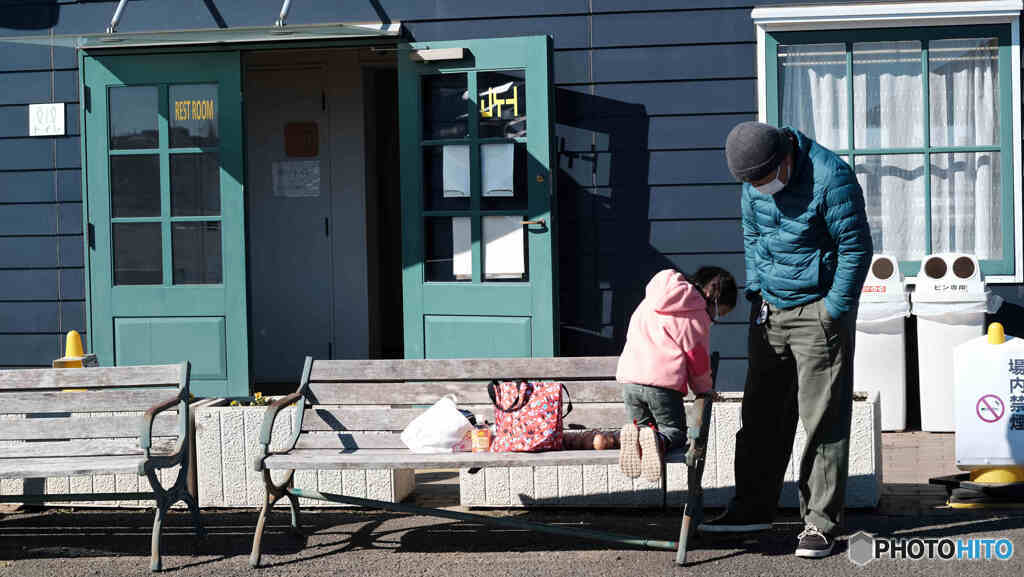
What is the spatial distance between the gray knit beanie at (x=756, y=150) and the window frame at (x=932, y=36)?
9.41 ft

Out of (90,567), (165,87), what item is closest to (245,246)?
(165,87)

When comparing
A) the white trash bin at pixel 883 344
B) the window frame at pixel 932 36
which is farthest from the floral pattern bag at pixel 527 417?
the window frame at pixel 932 36

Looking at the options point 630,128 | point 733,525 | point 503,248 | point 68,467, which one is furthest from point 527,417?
point 630,128

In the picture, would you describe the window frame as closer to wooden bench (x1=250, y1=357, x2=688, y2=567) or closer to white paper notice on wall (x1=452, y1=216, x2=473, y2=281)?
white paper notice on wall (x1=452, y1=216, x2=473, y2=281)

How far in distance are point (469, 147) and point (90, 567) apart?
341 centimetres

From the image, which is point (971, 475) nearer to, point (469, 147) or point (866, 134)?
point (866, 134)

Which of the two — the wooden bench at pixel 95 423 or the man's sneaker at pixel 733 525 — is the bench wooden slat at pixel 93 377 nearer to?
the wooden bench at pixel 95 423

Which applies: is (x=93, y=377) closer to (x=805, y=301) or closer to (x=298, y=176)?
(x=805, y=301)

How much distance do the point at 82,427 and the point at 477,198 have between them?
2.81 m

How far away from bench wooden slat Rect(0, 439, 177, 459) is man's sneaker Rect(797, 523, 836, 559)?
2.60 m

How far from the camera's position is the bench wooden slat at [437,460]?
4.47m

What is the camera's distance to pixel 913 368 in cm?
Answer: 714

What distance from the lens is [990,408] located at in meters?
5.20

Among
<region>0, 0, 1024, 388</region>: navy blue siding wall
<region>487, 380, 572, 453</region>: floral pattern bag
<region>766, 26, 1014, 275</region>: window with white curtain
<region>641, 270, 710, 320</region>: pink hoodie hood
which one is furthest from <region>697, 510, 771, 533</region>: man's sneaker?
<region>766, 26, 1014, 275</region>: window with white curtain
